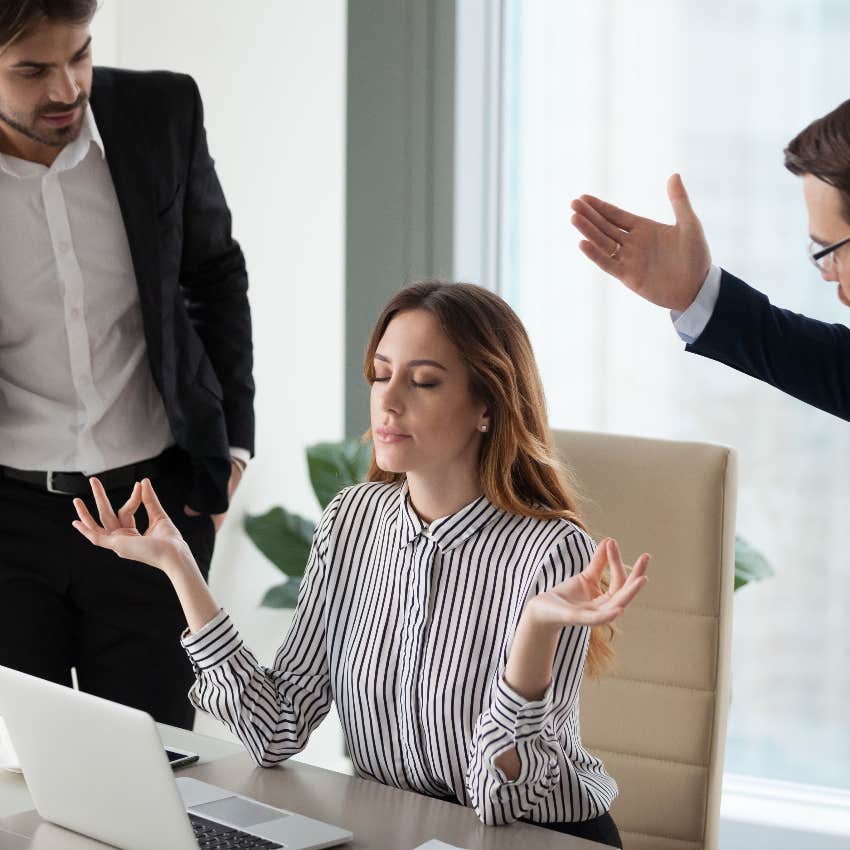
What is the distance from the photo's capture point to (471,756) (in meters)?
1.47

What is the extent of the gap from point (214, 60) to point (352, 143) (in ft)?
1.39

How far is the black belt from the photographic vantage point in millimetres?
1978

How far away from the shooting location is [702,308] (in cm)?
171

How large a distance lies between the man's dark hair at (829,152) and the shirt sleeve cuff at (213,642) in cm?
91

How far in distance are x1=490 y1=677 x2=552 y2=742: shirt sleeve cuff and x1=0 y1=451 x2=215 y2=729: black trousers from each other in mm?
835

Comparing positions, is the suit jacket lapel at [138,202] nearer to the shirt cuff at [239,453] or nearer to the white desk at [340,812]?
Answer: the shirt cuff at [239,453]

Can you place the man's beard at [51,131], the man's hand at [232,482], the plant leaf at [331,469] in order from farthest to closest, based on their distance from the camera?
the plant leaf at [331,469] < the man's hand at [232,482] < the man's beard at [51,131]

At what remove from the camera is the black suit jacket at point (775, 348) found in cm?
171

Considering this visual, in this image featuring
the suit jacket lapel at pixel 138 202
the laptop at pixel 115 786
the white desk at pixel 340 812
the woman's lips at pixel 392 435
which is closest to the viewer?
the laptop at pixel 115 786

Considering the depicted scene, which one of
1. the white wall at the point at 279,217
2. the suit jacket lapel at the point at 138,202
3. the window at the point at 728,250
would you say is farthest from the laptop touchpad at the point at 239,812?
the window at the point at 728,250

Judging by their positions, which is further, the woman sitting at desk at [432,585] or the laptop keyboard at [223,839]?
the woman sitting at desk at [432,585]

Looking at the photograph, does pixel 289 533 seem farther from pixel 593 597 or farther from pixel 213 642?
pixel 593 597

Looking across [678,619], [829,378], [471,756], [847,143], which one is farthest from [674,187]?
[471,756]

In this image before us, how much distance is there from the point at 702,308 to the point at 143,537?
0.81m
